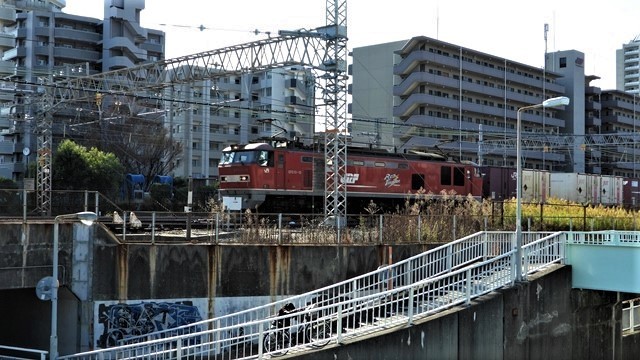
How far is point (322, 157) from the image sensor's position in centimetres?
3312

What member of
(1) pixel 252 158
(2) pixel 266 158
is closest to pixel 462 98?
(2) pixel 266 158

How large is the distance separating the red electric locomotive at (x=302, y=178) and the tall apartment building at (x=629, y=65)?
160 m

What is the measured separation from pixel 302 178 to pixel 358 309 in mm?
15065

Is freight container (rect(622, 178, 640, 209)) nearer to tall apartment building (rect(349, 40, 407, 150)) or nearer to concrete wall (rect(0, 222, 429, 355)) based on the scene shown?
tall apartment building (rect(349, 40, 407, 150))

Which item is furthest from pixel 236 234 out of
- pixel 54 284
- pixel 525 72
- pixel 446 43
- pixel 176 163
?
pixel 525 72

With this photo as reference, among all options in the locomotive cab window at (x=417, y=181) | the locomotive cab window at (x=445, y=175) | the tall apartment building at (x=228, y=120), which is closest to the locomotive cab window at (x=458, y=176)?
the locomotive cab window at (x=445, y=175)

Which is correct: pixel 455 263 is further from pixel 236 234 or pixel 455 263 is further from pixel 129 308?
pixel 129 308

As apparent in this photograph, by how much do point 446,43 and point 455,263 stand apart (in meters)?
56.9

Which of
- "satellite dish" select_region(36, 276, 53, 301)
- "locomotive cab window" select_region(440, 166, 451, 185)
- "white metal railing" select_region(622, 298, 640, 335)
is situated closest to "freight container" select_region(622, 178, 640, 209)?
"locomotive cab window" select_region(440, 166, 451, 185)

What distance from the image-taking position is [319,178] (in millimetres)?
32875

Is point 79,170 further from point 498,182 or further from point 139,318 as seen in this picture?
point 139,318

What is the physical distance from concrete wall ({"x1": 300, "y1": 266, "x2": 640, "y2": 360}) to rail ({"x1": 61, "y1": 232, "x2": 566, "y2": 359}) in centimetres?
36

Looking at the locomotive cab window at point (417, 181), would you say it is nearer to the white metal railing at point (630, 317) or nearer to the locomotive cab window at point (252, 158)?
the locomotive cab window at point (252, 158)

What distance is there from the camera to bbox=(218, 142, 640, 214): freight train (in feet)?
102
